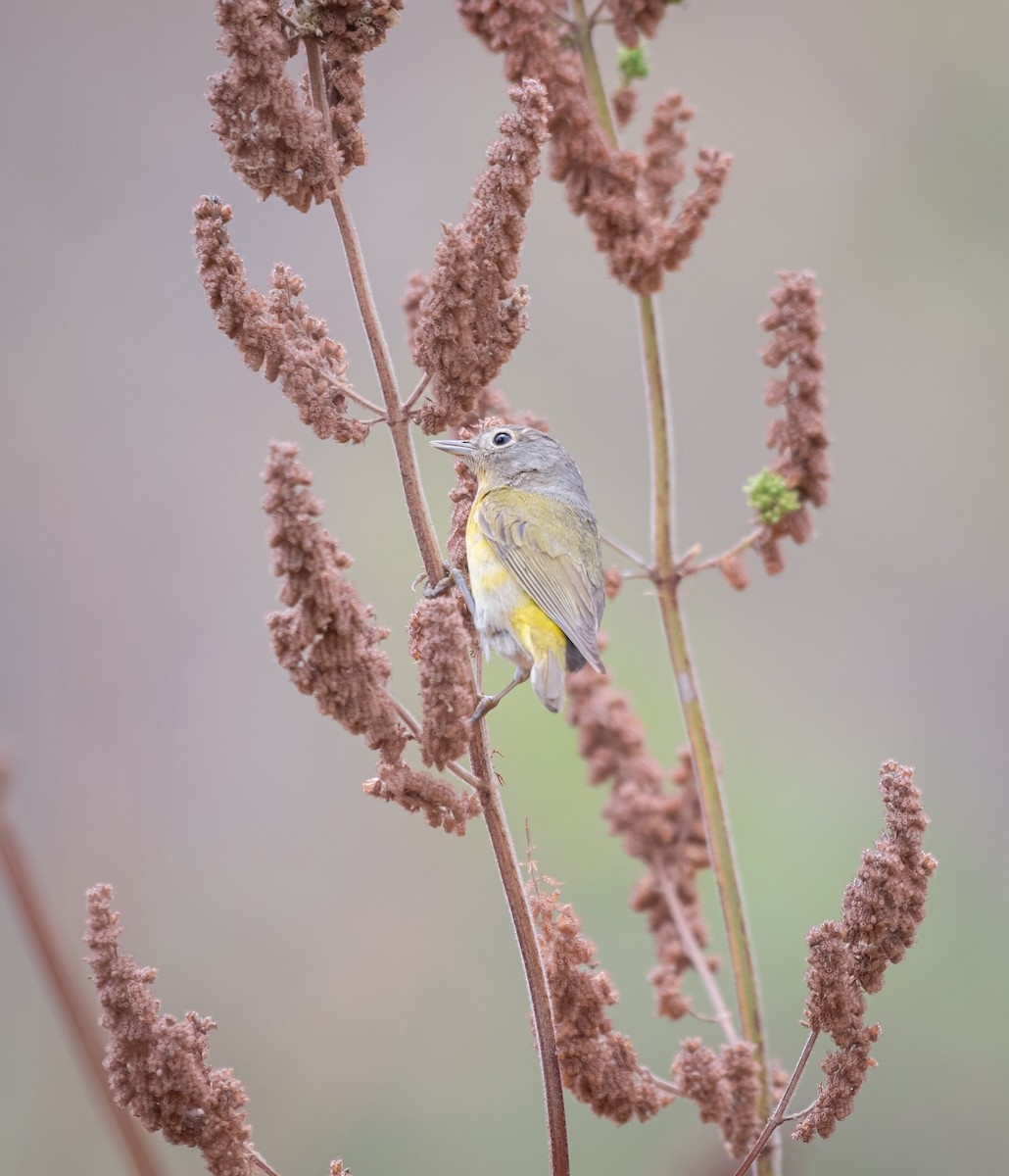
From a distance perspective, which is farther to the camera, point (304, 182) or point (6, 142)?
point (6, 142)

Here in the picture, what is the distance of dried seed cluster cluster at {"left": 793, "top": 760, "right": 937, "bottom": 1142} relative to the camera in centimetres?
158

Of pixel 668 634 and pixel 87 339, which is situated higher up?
pixel 87 339

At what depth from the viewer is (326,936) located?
4.47 m

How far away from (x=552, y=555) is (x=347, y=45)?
3.35 feet

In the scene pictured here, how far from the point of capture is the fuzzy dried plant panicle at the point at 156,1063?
1.55m

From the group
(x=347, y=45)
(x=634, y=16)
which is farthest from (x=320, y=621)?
(x=634, y=16)

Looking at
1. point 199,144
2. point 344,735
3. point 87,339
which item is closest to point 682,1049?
point 344,735

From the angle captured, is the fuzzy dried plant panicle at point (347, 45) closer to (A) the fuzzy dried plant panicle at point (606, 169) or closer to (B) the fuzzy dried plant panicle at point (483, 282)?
(B) the fuzzy dried plant panicle at point (483, 282)

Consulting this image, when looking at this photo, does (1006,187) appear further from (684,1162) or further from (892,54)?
(684,1162)

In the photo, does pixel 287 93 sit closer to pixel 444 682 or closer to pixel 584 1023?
pixel 444 682

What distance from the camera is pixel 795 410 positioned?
239 cm

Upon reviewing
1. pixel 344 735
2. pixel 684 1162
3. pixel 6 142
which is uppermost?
pixel 6 142

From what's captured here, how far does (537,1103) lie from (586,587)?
101 inches

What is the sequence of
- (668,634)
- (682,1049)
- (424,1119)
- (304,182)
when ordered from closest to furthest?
(304,182) < (682,1049) < (668,634) < (424,1119)
